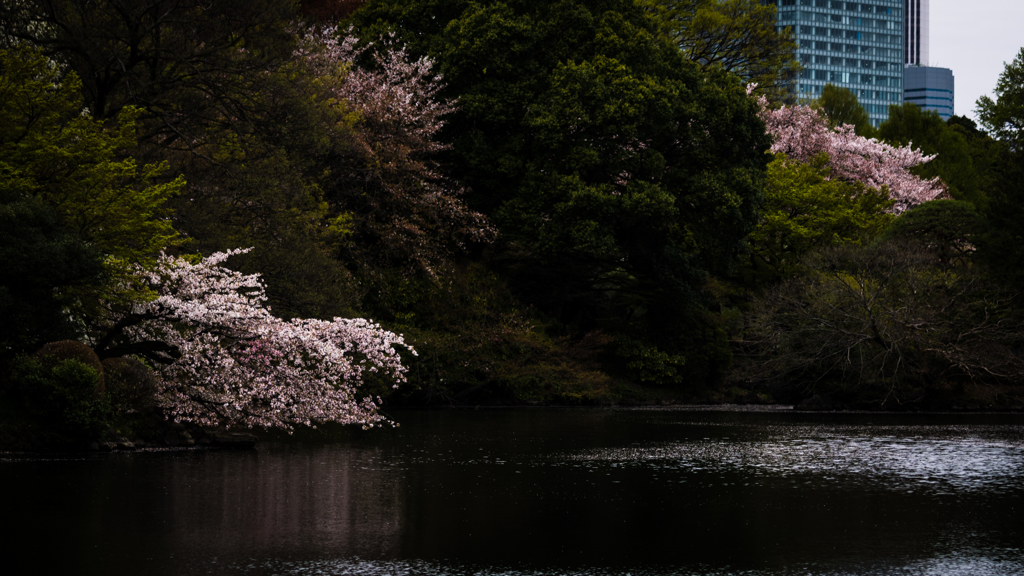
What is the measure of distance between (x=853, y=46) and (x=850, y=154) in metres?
151

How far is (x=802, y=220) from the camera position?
39.2 meters

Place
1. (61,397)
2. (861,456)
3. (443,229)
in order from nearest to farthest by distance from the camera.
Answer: (61,397), (861,456), (443,229)

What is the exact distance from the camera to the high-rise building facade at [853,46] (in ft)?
607

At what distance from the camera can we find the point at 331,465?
15977mm

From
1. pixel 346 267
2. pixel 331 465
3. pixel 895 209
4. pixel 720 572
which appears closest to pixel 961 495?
pixel 720 572

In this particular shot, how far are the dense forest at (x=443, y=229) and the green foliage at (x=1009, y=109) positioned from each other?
137mm

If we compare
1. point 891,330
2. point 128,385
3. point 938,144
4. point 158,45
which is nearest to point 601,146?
point 891,330

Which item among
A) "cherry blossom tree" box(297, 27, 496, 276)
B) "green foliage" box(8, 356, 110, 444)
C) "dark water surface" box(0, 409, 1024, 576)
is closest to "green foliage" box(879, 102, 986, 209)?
"cherry blossom tree" box(297, 27, 496, 276)

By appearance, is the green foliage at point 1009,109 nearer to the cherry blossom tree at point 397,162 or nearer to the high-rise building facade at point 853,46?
the cherry blossom tree at point 397,162

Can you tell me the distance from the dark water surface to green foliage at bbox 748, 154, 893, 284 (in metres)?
18.6

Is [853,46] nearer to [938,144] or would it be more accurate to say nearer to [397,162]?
[938,144]

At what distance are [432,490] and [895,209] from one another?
42.1m

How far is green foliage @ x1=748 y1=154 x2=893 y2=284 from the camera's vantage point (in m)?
38.4

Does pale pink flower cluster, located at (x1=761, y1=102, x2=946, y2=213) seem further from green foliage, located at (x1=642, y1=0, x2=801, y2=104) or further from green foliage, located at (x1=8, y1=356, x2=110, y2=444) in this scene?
green foliage, located at (x1=8, y1=356, x2=110, y2=444)
